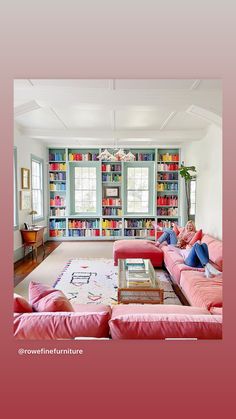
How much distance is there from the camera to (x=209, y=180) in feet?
18.1

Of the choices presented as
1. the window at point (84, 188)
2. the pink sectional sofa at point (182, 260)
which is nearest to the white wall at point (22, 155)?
the window at point (84, 188)

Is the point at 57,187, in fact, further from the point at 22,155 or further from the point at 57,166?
the point at 22,155

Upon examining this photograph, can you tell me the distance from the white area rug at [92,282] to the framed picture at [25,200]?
1.29 meters

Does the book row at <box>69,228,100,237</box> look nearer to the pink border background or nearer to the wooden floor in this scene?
the wooden floor

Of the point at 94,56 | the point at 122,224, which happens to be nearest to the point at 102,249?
the point at 122,224

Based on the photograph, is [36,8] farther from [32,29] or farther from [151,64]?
[151,64]

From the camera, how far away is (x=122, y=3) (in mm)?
1789

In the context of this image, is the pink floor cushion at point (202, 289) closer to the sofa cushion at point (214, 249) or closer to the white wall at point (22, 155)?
the sofa cushion at point (214, 249)

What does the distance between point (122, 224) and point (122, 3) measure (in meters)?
7.35

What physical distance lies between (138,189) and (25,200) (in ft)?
14.2

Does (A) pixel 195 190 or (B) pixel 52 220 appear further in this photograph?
(B) pixel 52 220

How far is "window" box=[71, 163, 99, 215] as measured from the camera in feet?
29.3

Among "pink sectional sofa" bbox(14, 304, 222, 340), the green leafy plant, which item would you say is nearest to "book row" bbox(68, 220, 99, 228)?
the green leafy plant

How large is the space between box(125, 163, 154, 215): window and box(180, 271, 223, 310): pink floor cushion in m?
5.10
